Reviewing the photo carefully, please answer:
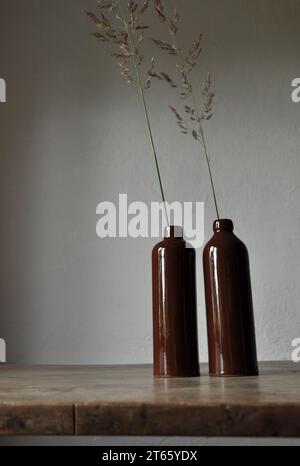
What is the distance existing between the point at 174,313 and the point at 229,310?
3.8 inches

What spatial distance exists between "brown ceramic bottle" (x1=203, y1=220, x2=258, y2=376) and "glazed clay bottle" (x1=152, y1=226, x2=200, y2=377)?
32 mm

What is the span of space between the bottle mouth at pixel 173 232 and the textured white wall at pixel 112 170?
941 millimetres

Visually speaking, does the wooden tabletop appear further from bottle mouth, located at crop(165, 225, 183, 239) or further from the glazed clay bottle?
bottle mouth, located at crop(165, 225, 183, 239)

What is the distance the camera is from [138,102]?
220cm

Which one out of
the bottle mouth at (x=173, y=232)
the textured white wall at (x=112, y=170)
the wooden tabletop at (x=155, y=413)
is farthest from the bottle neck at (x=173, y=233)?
A: the textured white wall at (x=112, y=170)

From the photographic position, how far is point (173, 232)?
1090 mm

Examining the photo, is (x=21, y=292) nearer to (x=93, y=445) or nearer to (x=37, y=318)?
(x=37, y=318)

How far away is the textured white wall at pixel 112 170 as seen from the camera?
207cm

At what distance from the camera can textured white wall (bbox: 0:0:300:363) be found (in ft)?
6.79

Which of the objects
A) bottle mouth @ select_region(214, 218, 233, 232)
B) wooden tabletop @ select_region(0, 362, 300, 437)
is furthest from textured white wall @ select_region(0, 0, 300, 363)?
wooden tabletop @ select_region(0, 362, 300, 437)

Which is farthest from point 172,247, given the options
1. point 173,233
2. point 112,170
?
point 112,170

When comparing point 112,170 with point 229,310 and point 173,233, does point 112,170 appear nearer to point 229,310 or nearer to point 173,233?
point 173,233

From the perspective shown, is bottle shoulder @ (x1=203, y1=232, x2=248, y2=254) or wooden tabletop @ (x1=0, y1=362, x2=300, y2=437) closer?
wooden tabletop @ (x1=0, y1=362, x2=300, y2=437)

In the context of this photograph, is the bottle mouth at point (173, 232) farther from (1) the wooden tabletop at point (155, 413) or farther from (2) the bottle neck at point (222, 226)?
(1) the wooden tabletop at point (155, 413)
